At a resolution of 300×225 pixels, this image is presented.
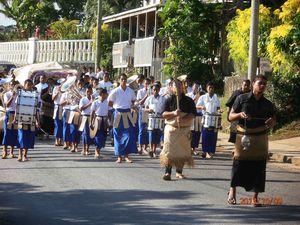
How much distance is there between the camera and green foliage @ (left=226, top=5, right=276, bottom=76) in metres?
27.8

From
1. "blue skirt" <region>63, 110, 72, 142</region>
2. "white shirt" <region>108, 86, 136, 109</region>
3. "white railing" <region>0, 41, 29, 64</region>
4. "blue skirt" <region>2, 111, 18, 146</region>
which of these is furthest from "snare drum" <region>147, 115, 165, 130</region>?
"white railing" <region>0, 41, 29, 64</region>

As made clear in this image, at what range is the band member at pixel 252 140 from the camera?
463 inches

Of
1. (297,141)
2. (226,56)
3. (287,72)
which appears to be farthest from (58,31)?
(297,141)

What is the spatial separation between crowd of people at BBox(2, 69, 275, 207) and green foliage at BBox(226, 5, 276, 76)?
6462mm

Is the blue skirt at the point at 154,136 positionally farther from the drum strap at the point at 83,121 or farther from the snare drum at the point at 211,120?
the drum strap at the point at 83,121

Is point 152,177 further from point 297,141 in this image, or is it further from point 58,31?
point 58,31

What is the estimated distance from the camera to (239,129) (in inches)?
469

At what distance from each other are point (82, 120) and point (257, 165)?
8981 millimetres

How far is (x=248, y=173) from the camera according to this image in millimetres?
11906

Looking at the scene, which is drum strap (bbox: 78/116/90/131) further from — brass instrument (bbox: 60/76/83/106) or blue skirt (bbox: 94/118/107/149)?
brass instrument (bbox: 60/76/83/106)

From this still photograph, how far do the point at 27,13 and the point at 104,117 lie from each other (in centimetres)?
3927

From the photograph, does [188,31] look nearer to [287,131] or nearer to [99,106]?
[287,131]

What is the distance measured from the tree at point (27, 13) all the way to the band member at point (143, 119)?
37.3m

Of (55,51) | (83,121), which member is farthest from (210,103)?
(55,51)
